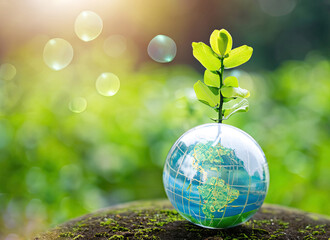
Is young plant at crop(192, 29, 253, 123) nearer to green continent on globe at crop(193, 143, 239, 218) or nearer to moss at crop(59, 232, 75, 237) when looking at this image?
green continent on globe at crop(193, 143, 239, 218)

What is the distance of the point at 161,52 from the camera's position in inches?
89.7

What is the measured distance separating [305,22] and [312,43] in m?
0.53

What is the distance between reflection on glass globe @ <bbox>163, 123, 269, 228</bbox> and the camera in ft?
4.98

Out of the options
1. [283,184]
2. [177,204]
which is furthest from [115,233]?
[283,184]

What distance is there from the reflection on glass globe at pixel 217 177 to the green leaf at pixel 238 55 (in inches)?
11.0

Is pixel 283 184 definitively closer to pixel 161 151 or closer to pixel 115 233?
A: pixel 161 151

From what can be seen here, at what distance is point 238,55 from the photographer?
5.36ft

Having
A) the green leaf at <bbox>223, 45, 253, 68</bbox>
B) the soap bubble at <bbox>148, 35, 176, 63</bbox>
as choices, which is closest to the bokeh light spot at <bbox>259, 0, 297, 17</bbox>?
the soap bubble at <bbox>148, 35, 176, 63</bbox>

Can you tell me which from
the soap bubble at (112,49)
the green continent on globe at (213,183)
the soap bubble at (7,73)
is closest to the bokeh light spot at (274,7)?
the soap bubble at (112,49)

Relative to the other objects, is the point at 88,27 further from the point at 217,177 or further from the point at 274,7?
the point at 274,7

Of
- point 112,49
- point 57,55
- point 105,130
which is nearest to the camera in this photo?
point 57,55

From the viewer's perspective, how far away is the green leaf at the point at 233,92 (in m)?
1.60

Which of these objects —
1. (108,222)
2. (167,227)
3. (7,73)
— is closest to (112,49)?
(7,73)

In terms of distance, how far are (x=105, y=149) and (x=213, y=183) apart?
1.98 m
